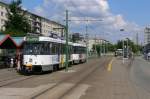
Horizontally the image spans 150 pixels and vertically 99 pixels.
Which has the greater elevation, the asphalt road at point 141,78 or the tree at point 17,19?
the tree at point 17,19

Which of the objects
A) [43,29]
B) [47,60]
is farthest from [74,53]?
[43,29]

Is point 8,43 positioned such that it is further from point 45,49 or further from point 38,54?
point 38,54

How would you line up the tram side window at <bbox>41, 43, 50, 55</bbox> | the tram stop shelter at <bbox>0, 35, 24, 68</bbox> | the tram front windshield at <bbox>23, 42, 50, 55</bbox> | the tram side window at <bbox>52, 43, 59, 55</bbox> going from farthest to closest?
1. the tram stop shelter at <bbox>0, 35, 24, 68</bbox>
2. the tram side window at <bbox>52, 43, 59, 55</bbox>
3. the tram side window at <bbox>41, 43, 50, 55</bbox>
4. the tram front windshield at <bbox>23, 42, 50, 55</bbox>

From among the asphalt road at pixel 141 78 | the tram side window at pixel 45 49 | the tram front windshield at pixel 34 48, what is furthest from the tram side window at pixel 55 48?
the asphalt road at pixel 141 78

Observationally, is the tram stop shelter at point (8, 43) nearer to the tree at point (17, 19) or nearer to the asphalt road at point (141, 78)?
the asphalt road at point (141, 78)

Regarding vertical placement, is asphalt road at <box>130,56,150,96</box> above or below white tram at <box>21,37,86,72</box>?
below

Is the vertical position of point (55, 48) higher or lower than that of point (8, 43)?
lower

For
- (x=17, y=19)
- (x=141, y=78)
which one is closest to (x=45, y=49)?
(x=141, y=78)

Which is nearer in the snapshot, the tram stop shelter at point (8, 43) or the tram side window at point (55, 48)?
the tram side window at point (55, 48)

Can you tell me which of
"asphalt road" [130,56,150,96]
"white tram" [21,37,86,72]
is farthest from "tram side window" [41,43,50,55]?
"asphalt road" [130,56,150,96]

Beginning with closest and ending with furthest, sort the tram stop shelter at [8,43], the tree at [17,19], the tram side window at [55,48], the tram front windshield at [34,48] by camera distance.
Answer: the tram front windshield at [34,48] < the tram side window at [55,48] < the tram stop shelter at [8,43] < the tree at [17,19]

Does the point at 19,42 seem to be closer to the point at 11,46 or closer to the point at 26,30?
the point at 11,46

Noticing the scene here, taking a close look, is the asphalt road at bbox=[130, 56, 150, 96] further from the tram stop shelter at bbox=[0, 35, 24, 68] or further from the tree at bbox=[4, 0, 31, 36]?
the tree at bbox=[4, 0, 31, 36]

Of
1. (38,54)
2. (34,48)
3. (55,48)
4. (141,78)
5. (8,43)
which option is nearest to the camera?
(141,78)
